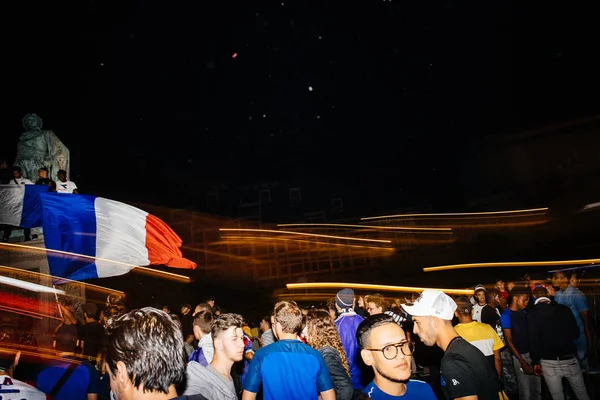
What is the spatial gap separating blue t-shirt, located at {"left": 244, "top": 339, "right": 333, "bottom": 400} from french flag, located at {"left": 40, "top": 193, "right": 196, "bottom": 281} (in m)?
3.32

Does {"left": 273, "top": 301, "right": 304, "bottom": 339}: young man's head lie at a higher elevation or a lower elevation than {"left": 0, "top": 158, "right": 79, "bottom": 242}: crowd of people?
lower

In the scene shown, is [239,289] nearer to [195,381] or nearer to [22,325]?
[22,325]

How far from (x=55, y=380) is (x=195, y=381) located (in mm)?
1960

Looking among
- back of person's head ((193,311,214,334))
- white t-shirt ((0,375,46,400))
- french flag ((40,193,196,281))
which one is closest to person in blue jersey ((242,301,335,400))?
back of person's head ((193,311,214,334))

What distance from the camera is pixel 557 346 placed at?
6.55 metres

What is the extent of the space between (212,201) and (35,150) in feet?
123

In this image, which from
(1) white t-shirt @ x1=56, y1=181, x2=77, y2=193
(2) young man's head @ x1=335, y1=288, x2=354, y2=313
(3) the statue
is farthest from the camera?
(3) the statue

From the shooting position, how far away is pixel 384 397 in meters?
2.94

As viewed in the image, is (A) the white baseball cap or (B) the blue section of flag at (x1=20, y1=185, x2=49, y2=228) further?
(B) the blue section of flag at (x1=20, y1=185, x2=49, y2=228)

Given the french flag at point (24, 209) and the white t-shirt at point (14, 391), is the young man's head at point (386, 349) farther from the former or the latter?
the french flag at point (24, 209)

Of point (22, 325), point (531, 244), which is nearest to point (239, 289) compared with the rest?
point (531, 244)

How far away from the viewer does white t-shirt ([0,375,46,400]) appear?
3.32m

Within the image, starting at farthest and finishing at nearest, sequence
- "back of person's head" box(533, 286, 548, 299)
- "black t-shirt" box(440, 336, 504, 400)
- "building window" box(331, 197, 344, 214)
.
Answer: "building window" box(331, 197, 344, 214) → "back of person's head" box(533, 286, 548, 299) → "black t-shirt" box(440, 336, 504, 400)

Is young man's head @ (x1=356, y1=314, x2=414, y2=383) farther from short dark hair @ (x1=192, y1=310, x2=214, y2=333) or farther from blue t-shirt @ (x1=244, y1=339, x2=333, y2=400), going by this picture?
short dark hair @ (x1=192, y1=310, x2=214, y2=333)
